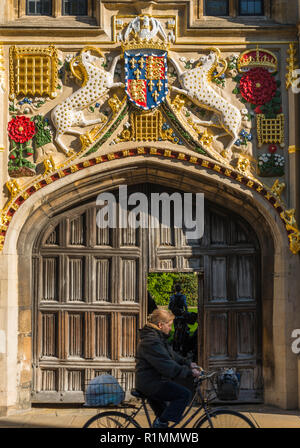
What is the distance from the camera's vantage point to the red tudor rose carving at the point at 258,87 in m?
9.65

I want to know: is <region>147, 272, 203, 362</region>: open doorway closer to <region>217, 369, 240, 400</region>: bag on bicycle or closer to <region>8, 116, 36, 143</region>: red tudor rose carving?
<region>217, 369, 240, 400</region>: bag on bicycle

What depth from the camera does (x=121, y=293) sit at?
396 inches

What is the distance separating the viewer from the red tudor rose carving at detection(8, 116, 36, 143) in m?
9.59

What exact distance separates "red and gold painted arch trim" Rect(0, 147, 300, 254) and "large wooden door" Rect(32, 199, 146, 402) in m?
0.71

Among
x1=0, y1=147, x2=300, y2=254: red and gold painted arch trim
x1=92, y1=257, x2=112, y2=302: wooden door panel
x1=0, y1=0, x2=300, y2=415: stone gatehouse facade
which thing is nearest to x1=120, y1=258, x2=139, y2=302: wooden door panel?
x1=92, y1=257, x2=112, y2=302: wooden door panel

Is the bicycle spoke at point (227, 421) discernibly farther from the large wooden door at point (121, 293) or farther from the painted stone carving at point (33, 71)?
the painted stone carving at point (33, 71)

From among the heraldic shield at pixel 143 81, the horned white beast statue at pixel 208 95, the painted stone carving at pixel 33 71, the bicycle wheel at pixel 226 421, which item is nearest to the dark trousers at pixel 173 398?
the bicycle wheel at pixel 226 421

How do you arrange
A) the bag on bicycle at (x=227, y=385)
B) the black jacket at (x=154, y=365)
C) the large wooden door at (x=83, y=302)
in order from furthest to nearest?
the large wooden door at (x=83, y=302)
the bag on bicycle at (x=227, y=385)
the black jacket at (x=154, y=365)

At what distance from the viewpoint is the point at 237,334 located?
33.1ft

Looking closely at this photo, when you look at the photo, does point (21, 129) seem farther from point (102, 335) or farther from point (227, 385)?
point (227, 385)

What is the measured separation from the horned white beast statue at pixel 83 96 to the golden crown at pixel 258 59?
1.80 metres

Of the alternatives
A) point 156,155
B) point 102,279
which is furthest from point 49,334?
point 156,155

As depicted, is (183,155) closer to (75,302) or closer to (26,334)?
(75,302)

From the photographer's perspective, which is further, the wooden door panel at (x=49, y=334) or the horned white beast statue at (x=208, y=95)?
the wooden door panel at (x=49, y=334)
